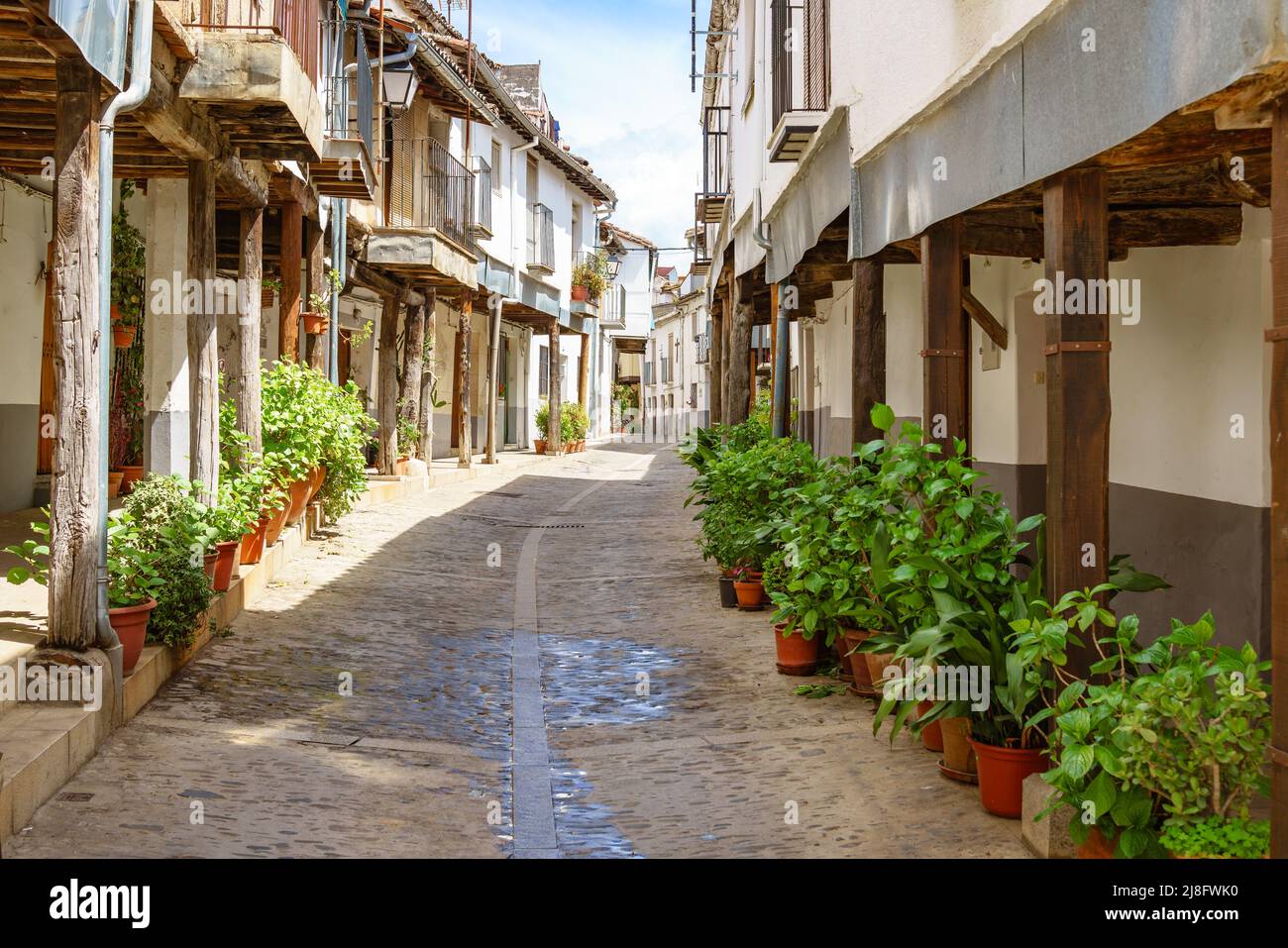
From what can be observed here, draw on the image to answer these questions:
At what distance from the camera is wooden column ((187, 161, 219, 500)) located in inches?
314

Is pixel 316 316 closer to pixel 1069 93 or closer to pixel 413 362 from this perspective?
pixel 413 362

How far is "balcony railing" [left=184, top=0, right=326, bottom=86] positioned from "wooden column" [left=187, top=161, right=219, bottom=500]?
96cm

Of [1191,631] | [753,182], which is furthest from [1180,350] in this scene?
[753,182]

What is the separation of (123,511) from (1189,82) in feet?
18.3

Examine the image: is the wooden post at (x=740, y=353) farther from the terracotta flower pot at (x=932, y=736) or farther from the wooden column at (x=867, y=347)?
the terracotta flower pot at (x=932, y=736)

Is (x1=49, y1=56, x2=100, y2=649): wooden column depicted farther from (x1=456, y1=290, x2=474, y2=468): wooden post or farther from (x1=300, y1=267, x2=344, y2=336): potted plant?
(x1=456, y1=290, x2=474, y2=468): wooden post

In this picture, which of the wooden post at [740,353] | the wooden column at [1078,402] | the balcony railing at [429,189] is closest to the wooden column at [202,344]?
the wooden column at [1078,402]

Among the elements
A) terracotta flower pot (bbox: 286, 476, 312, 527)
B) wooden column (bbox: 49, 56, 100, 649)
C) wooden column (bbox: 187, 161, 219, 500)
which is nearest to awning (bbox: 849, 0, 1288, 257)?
wooden column (bbox: 49, 56, 100, 649)

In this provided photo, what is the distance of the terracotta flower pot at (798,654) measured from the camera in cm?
718

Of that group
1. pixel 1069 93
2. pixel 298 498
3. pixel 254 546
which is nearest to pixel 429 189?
pixel 298 498

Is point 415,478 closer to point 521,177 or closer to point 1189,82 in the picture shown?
point 521,177

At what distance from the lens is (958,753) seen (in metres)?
5.06

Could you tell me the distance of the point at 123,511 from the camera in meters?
6.85

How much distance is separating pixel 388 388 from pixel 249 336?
8917mm
